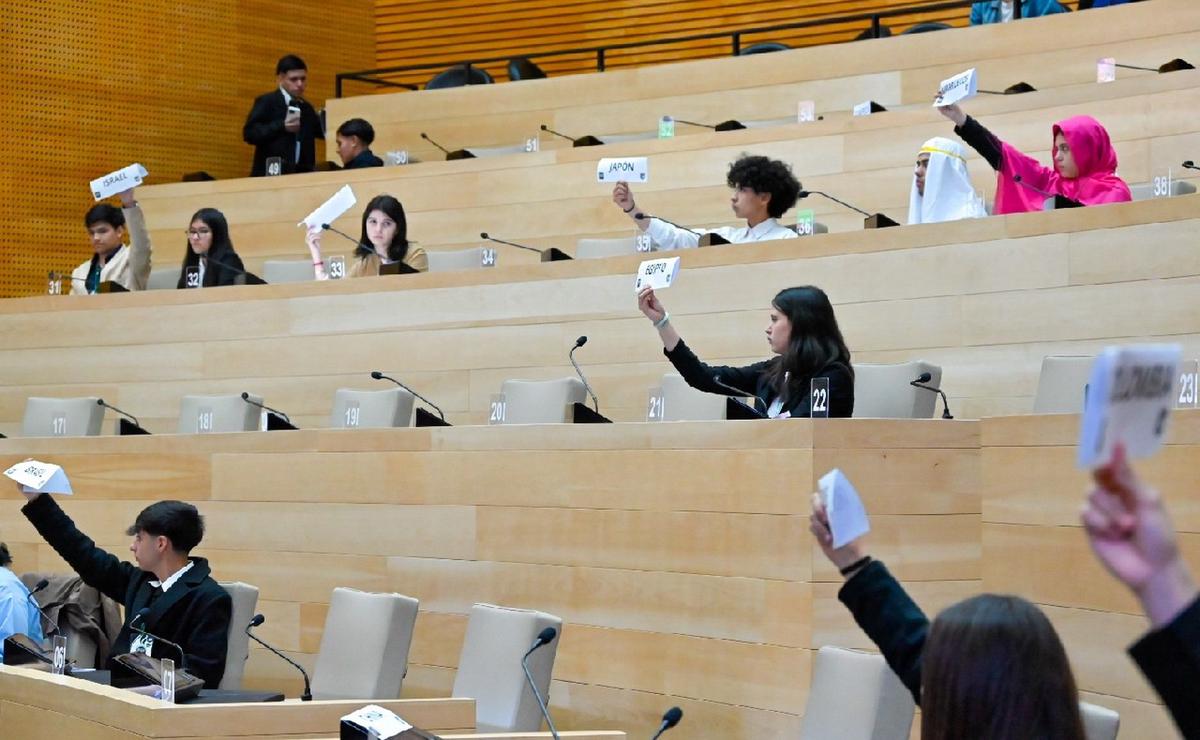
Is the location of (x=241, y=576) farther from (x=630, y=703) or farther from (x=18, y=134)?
(x=18, y=134)

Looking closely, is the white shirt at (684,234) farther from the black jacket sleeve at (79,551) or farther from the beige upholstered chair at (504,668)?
the black jacket sleeve at (79,551)

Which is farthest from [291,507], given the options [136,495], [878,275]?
Result: [878,275]

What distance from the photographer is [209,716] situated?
3393mm

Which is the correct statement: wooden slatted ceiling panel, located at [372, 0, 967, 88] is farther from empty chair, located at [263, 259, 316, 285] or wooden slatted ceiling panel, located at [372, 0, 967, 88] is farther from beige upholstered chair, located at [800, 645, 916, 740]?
beige upholstered chair, located at [800, 645, 916, 740]

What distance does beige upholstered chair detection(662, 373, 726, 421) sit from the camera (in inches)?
205

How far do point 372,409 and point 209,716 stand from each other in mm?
2765

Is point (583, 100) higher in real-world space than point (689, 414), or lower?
higher

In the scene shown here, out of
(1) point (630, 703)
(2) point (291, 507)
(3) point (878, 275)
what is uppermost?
(3) point (878, 275)

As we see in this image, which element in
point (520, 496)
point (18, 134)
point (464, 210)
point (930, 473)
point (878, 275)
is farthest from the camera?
point (18, 134)

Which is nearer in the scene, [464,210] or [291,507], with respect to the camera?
[291,507]

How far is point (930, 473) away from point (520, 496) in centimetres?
129

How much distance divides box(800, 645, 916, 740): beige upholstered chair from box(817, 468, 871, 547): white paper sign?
57.9 inches

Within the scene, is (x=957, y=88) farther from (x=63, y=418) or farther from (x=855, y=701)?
(x=63, y=418)

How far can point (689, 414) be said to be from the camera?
17.5ft
